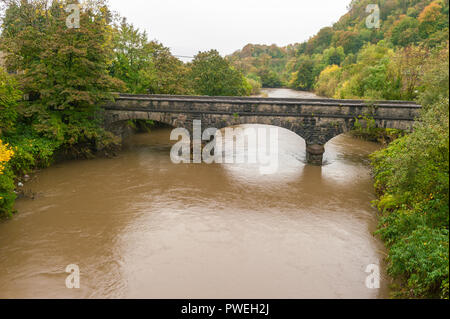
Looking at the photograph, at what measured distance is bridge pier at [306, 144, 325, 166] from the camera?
2153 centimetres

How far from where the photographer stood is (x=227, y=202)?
16.5m

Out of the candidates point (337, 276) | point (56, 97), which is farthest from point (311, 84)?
point (337, 276)

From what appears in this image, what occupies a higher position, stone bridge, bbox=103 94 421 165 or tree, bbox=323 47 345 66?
tree, bbox=323 47 345 66

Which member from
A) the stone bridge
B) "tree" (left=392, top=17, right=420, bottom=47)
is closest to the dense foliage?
"tree" (left=392, top=17, right=420, bottom=47)

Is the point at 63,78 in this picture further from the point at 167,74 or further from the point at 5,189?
the point at 167,74

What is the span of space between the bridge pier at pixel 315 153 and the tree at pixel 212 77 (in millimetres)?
13912

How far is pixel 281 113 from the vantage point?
21.1 m

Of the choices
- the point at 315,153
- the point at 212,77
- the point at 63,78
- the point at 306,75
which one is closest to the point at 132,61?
the point at 212,77

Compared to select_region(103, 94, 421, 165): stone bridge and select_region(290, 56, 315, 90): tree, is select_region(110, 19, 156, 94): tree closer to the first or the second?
select_region(103, 94, 421, 165): stone bridge

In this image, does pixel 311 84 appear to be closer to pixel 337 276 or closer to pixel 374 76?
pixel 374 76

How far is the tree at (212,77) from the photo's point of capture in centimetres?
3291
